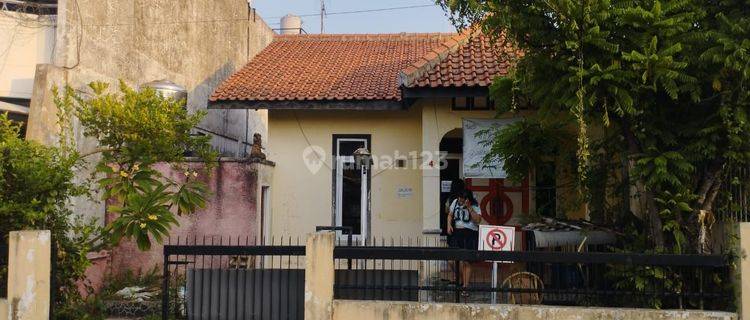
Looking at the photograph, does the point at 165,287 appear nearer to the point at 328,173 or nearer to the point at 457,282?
the point at 457,282

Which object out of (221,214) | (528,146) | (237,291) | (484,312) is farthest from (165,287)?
(528,146)

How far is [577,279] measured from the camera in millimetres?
7570

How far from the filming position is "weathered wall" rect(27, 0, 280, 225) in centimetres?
1064

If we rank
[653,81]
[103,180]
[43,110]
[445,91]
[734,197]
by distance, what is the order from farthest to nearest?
[445,91]
[43,110]
[103,180]
[734,197]
[653,81]

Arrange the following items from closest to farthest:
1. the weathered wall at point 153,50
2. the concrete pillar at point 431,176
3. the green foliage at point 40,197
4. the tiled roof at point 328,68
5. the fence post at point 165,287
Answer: the green foliage at point 40,197 → the fence post at point 165,287 → the weathered wall at point 153,50 → the concrete pillar at point 431,176 → the tiled roof at point 328,68

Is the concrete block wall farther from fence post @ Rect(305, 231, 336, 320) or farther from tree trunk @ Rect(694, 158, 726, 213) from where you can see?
tree trunk @ Rect(694, 158, 726, 213)

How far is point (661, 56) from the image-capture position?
259 inches

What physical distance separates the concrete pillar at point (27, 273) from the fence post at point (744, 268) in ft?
24.1

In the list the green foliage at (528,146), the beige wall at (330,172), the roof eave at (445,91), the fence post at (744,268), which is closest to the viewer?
the fence post at (744,268)

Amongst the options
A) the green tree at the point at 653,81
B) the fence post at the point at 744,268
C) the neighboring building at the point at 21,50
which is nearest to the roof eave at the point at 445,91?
the green tree at the point at 653,81

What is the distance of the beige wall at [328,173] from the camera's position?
42.1 feet

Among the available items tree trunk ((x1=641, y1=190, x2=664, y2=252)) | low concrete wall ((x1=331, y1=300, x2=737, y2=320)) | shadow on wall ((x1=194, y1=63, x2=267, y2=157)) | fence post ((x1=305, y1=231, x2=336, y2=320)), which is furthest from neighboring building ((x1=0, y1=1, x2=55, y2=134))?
tree trunk ((x1=641, y1=190, x2=664, y2=252))

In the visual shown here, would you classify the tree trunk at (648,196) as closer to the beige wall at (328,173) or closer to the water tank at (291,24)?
→ the beige wall at (328,173)

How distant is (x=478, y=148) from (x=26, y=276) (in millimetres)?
7244
